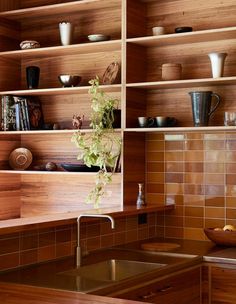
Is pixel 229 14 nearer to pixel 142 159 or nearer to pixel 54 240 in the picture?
pixel 142 159

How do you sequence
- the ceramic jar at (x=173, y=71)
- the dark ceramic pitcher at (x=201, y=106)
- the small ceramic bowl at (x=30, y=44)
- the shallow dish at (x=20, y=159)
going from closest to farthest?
the dark ceramic pitcher at (x=201, y=106) < the ceramic jar at (x=173, y=71) < the small ceramic bowl at (x=30, y=44) < the shallow dish at (x=20, y=159)

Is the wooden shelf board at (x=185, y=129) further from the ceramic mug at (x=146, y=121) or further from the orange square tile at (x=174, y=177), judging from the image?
the orange square tile at (x=174, y=177)

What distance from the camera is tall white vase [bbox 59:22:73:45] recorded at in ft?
14.3

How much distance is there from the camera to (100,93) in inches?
165

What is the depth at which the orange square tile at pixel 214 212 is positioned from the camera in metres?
4.12

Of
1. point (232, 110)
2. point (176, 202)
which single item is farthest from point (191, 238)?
point (232, 110)

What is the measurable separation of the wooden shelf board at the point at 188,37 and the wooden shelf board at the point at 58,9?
407 millimetres

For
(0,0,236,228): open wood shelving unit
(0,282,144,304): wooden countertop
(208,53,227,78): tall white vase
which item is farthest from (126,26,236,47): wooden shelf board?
(0,282,144,304): wooden countertop

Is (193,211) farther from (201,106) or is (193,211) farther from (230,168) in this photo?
(201,106)

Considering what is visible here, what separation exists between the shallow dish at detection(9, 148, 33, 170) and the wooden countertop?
79.4 inches

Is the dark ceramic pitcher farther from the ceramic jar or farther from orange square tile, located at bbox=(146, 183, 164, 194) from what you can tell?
orange square tile, located at bbox=(146, 183, 164, 194)

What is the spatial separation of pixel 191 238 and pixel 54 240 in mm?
1209

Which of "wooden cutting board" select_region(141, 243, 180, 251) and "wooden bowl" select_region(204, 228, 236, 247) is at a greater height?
"wooden bowl" select_region(204, 228, 236, 247)

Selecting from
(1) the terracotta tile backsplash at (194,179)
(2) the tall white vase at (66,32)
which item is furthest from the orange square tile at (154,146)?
(2) the tall white vase at (66,32)
